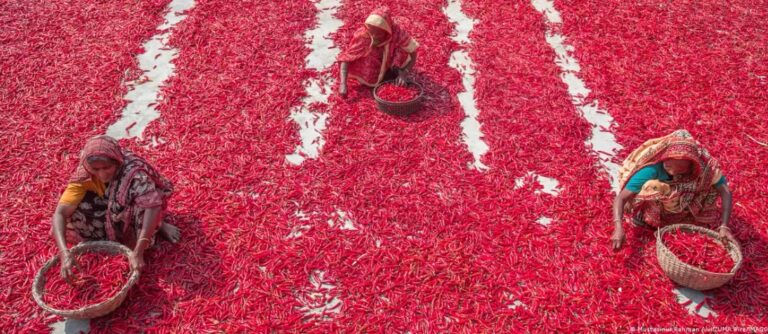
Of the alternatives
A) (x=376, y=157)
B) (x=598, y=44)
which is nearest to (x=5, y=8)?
(x=376, y=157)

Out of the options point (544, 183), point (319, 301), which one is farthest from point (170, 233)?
point (544, 183)

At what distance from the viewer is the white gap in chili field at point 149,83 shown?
17.9 ft

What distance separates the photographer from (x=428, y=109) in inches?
226

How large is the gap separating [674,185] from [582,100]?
233cm

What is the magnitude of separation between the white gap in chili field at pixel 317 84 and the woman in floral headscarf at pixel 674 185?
2.88 meters

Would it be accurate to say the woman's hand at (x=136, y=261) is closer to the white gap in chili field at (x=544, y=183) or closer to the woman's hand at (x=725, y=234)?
the white gap in chili field at (x=544, y=183)

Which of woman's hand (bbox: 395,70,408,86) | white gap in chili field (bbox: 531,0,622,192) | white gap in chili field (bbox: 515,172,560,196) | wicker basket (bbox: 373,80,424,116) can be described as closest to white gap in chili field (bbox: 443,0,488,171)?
white gap in chili field (bbox: 515,172,560,196)

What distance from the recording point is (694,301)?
366cm

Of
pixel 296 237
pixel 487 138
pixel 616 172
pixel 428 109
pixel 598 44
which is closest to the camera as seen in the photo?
pixel 296 237

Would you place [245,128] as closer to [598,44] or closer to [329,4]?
[329,4]

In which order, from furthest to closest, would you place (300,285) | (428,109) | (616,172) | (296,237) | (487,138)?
(428,109), (487,138), (616,172), (296,237), (300,285)

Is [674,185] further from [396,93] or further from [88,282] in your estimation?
[88,282]

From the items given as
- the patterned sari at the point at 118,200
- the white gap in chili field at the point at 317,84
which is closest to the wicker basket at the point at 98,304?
the patterned sari at the point at 118,200

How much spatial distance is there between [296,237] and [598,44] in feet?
16.9
